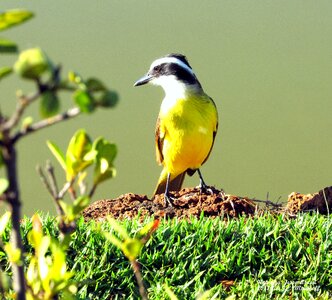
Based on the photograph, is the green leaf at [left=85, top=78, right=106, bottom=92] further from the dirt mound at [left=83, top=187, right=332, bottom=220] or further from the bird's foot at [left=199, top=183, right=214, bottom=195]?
the bird's foot at [left=199, top=183, right=214, bottom=195]

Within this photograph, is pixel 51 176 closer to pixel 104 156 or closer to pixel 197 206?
pixel 104 156

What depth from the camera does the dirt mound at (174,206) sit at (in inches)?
242

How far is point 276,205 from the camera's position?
6.36m

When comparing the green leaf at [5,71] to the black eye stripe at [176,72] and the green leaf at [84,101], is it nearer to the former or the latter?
the green leaf at [84,101]

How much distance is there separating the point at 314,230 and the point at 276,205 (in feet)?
2.91

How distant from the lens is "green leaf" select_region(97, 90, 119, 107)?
143 cm

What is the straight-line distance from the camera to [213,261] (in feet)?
16.1

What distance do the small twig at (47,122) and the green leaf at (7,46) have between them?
16cm

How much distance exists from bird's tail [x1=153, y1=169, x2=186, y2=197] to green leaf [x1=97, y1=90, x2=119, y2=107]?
5913 millimetres

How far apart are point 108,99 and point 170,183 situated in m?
6.16

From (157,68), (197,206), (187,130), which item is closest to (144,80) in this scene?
(157,68)

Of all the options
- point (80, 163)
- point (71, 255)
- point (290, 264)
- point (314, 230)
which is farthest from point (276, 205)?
point (80, 163)

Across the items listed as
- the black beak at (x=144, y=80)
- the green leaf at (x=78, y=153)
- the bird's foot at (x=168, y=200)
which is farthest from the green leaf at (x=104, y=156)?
the black beak at (x=144, y=80)

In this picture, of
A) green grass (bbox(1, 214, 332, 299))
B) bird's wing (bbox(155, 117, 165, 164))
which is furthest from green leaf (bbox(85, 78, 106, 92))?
bird's wing (bbox(155, 117, 165, 164))
